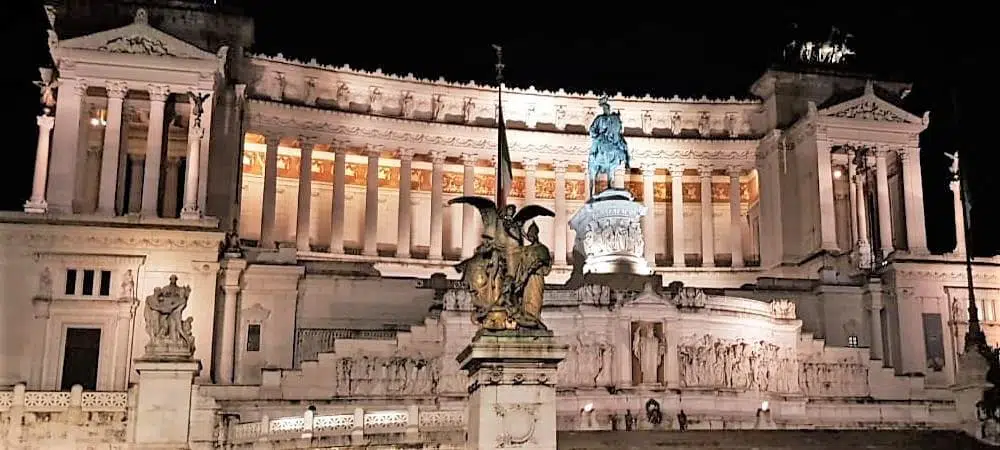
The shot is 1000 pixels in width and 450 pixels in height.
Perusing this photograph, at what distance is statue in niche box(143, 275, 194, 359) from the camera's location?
31.4m

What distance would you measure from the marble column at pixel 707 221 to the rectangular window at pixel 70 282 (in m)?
42.5

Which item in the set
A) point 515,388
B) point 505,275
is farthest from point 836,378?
point 515,388

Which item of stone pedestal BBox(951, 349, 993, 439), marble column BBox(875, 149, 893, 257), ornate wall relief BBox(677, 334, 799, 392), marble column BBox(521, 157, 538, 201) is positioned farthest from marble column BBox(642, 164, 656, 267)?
stone pedestal BBox(951, 349, 993, 439)

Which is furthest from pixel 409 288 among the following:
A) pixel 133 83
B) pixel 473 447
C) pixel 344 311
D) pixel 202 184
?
pixel 473 447

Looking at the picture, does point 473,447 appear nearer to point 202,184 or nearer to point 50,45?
point 202,184

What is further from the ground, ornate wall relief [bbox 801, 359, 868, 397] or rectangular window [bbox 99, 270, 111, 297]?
rectangular window [bbox 99, 270, 111, 297]

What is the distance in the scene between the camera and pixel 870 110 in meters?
69.5

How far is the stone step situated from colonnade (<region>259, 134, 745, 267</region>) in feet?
120

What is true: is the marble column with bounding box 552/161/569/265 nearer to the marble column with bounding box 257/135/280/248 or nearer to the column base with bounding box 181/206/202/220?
the marble column with bounding box 257/135/280/248

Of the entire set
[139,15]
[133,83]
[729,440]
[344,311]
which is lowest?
[729,440]

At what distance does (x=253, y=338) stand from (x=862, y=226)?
39162 millimetres

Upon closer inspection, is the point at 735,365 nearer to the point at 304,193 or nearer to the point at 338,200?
the point at 338,200

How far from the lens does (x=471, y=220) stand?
7219cm

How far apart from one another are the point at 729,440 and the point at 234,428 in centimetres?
1475
